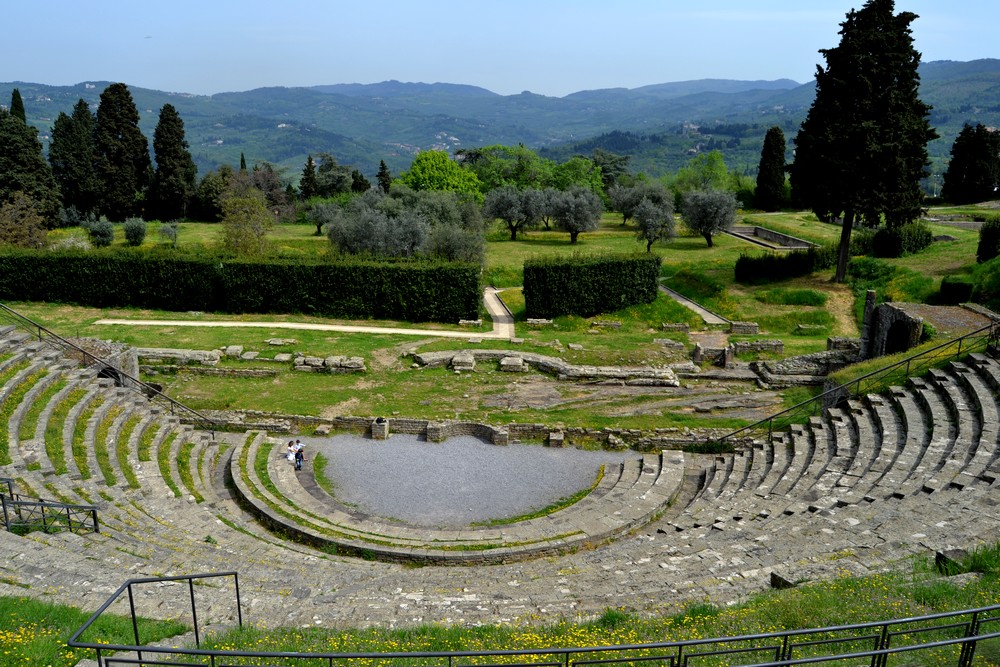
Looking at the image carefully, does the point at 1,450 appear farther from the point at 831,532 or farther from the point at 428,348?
the point at 831,532

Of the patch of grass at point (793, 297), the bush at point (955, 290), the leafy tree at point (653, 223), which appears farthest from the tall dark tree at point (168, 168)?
the bush at point (955, 290)

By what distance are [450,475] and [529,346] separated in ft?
36.7

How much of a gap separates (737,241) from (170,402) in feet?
158

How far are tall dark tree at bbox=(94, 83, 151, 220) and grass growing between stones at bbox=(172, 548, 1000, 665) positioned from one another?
223ft

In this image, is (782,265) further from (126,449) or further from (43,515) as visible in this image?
(43,515)

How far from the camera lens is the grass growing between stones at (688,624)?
31.4ft

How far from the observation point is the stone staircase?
11992 mm

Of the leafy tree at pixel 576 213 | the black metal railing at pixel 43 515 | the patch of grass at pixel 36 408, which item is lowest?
the black metal railing at pixel 43 515

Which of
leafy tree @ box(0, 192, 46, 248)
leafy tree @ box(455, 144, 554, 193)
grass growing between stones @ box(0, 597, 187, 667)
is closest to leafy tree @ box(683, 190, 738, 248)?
leafy tree @ box(455, 144, 554, 193)

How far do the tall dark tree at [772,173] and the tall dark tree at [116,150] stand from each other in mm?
65790

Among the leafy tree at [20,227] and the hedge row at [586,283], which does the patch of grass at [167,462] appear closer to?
the hedge row at [586,283]

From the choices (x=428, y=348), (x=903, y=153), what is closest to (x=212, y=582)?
(x=428, y=348)

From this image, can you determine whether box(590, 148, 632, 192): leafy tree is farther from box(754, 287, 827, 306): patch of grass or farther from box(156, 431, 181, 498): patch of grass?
box(156, 431, 181, 498): patch of grass

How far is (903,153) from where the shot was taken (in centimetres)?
3594
